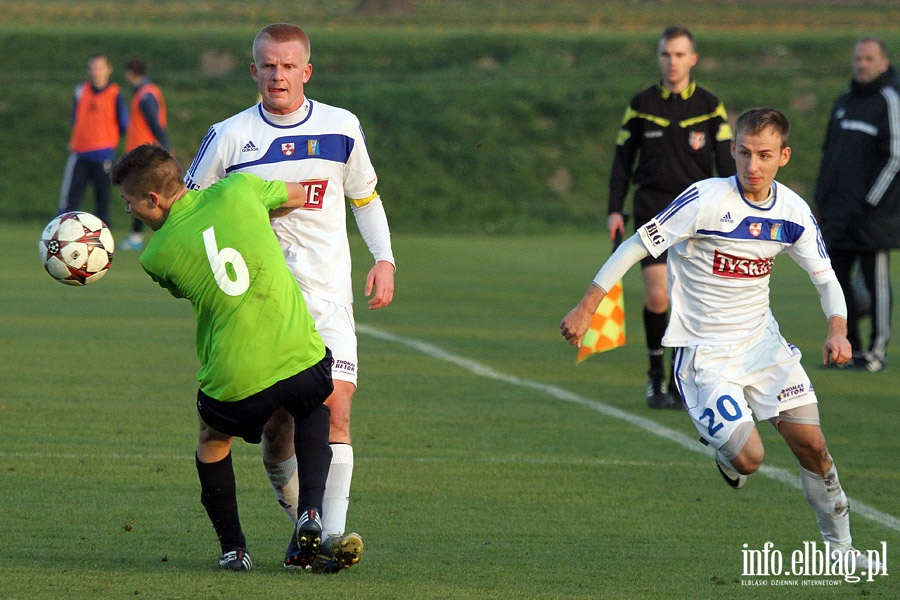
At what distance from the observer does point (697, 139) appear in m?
9.53

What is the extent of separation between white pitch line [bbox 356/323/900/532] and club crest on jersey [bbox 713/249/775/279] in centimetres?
135

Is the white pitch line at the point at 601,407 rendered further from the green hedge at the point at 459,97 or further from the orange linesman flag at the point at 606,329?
the green hedge at the point at 459,97

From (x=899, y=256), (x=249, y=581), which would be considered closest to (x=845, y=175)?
(x=249, y=581)

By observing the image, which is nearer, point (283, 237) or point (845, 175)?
point (283, 237)

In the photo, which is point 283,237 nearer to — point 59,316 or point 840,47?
point 59,316

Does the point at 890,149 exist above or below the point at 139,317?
above

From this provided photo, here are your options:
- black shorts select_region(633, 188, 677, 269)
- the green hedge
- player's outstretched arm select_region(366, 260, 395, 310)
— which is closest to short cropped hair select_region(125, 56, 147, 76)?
the green hedge

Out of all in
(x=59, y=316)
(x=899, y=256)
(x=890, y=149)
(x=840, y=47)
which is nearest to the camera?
(x=890, y=149)

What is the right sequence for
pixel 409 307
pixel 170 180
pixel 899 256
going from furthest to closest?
pixel 899 256
pixel 409 307
pixel 170 180

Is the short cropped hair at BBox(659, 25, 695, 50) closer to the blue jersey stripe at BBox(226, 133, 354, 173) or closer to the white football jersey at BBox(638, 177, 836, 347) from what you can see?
the white football jersey at BBox(638, 177, 836, 347)

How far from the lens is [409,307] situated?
572 inches

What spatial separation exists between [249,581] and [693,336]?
6.98 ft

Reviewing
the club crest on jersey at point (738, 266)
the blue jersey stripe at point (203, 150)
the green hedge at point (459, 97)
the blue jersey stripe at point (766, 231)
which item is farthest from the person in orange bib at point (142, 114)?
the blue jersey stripe at point (766, 231)

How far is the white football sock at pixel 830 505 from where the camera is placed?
580 centimetres
